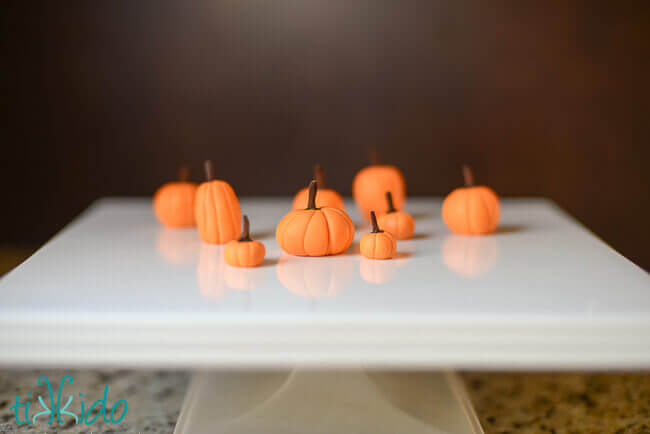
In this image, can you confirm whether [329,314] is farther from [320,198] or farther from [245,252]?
[320,198]

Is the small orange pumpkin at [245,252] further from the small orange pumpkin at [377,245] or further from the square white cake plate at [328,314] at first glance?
the small orange pumpkin at [377,245]

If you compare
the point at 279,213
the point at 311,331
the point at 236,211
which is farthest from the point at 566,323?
the point at 279,213

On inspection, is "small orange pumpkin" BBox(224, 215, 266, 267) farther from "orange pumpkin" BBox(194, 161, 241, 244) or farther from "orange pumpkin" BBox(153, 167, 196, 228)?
"orange pumpkin" BBox(153, 167, 196, 228)

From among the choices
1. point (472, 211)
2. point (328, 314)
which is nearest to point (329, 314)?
point (328, 314)

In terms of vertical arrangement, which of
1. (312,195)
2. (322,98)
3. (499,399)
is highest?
(322,98)

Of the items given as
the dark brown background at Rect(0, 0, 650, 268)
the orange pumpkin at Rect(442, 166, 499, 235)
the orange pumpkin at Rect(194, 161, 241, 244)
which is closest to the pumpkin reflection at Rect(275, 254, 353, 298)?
the orange pumpkin at Rect(194, 161, 241, 244)

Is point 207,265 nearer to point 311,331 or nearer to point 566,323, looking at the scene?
point 311,331
